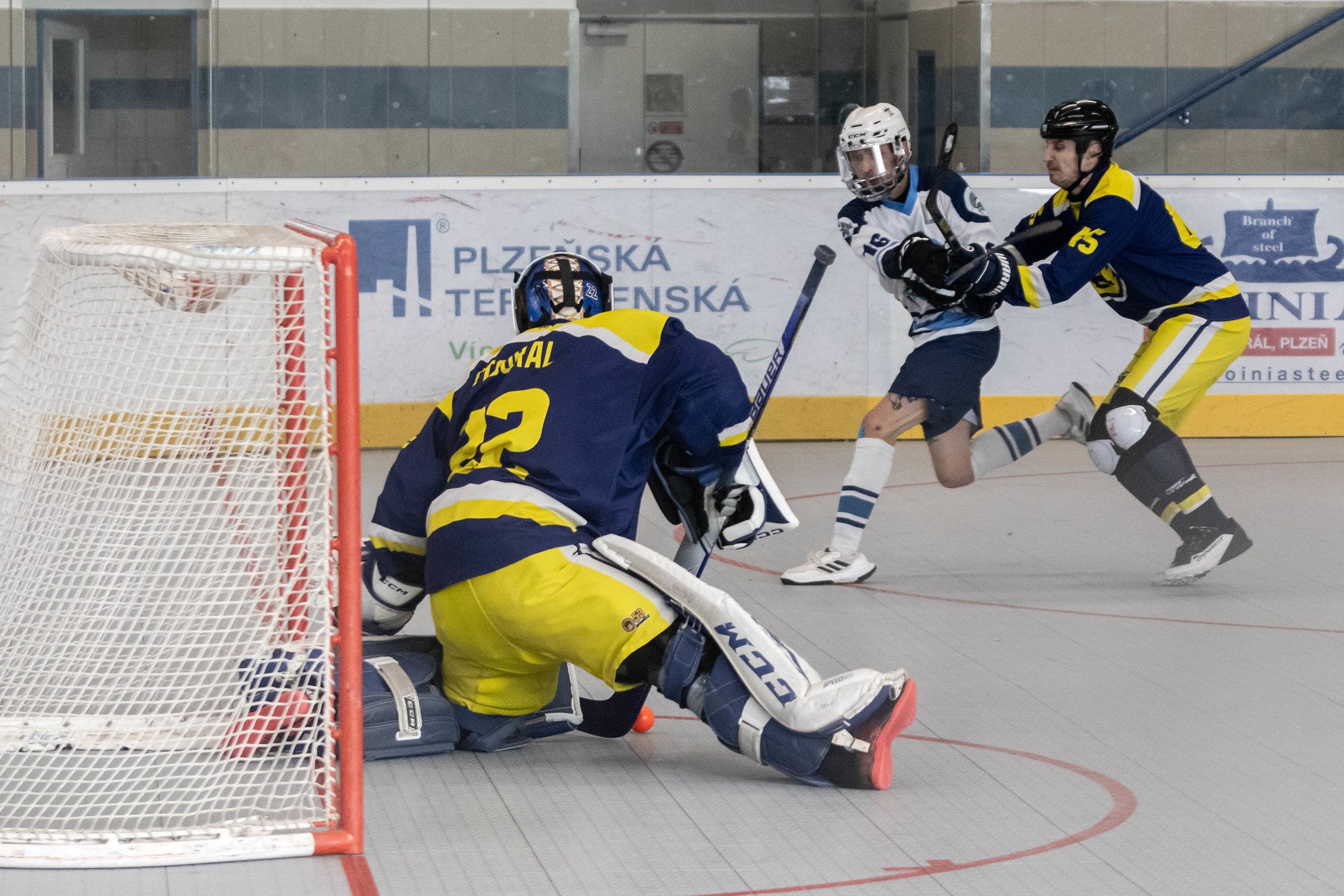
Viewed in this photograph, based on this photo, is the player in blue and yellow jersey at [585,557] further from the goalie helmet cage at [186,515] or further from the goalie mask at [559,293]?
the goalie helmet cage at [186,515]

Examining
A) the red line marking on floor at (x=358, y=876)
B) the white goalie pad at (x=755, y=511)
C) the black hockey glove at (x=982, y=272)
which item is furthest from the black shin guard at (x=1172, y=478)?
the red line marking on floor at (x=358, y=876)

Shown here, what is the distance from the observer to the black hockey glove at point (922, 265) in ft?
14.6

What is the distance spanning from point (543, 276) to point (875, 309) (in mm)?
4507

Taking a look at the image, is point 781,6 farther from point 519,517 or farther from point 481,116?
point 519,517

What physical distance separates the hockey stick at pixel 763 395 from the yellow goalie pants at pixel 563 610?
33cm

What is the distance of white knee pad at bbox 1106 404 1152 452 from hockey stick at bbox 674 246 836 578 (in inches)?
36.6

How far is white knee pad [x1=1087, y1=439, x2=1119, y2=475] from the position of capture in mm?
4734

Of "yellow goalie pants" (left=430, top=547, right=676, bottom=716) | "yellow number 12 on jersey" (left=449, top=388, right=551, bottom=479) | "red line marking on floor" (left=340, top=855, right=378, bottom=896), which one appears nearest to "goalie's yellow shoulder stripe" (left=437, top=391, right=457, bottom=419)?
"yellow number 12 on jersey" (left=449, top=388, right=551, bottom=479)

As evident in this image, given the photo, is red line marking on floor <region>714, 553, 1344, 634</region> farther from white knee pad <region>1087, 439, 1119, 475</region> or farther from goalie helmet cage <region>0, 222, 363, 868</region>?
goalie helmet cage <region>0, 222, 363, 868</region>

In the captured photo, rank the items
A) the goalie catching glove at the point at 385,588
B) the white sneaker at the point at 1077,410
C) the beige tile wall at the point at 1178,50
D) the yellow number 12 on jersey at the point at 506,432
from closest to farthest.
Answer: the yellow number 12 on jersey at the point at 506,432
the goalie catching glove at the point at 385,588
the white sneaker at the point at 1077,410
the beige tile wall at the point at 1178,50

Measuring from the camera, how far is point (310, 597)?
2.60 metres

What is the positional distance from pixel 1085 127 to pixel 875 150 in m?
0.57

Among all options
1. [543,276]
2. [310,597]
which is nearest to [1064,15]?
[543,276]

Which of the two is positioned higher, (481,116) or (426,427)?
(481,116)
